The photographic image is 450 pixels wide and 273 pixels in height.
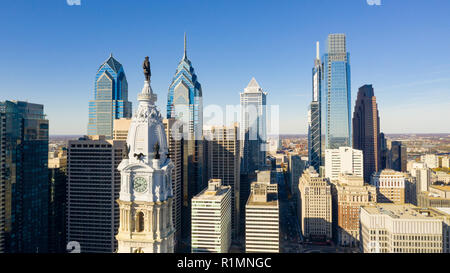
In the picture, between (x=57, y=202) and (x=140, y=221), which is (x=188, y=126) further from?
(x=140, y=221)

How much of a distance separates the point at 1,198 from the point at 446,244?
26993 mm

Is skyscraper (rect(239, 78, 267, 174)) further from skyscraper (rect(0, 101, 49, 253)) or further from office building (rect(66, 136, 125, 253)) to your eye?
skyscraper (rect(0, 101, 49, 253))

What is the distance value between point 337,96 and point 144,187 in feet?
130

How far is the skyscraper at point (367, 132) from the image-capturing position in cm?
3569

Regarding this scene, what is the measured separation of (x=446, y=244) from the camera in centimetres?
1478

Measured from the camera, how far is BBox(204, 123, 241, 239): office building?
2903 centimetres

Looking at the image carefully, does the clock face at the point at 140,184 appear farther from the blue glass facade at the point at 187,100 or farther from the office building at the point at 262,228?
the blue glass facade at the point at 187,100

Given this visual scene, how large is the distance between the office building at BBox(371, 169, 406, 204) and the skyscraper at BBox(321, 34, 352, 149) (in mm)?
8825

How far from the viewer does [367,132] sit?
127 feet

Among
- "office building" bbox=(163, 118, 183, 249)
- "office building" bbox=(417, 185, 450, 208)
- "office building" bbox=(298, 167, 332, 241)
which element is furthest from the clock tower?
"office building" bbox=(298, 167, 332, 241)

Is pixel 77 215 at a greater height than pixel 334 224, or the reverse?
pixel 77 215

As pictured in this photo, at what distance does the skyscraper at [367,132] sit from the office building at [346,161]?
1914 mm
